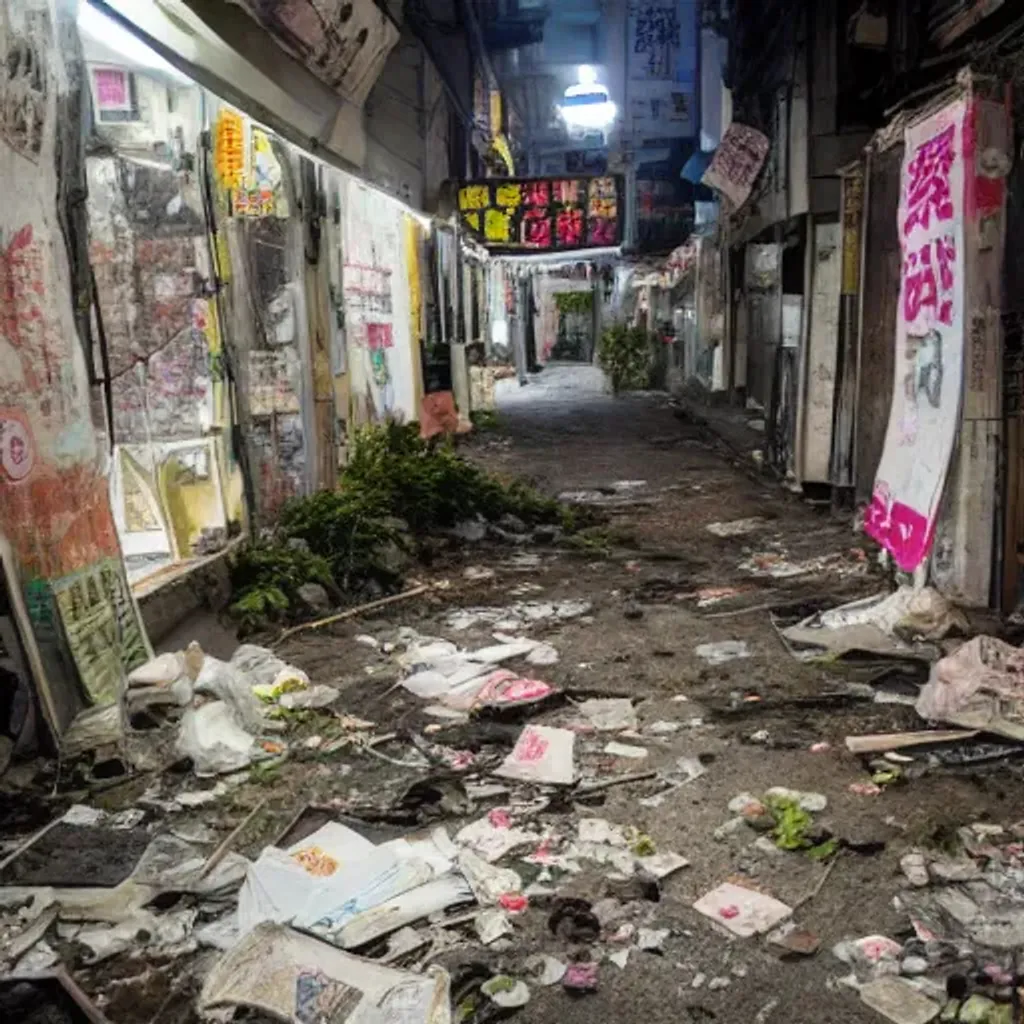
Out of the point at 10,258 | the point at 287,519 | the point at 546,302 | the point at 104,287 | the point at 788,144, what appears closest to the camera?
the point at 10,258

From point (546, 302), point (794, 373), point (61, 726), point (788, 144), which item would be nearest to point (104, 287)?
point (61, 726)

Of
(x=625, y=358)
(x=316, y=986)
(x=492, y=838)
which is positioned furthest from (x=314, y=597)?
(x=625, y=358)

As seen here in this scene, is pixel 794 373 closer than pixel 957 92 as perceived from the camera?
No

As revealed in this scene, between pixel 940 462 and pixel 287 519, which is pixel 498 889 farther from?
pixel 287 519

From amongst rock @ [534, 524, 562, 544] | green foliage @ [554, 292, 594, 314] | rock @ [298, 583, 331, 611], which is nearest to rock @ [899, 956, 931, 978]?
rock @ [298, 583, 331, 611]

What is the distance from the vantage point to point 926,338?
19.5 feet

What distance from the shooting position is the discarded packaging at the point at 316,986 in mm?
2602

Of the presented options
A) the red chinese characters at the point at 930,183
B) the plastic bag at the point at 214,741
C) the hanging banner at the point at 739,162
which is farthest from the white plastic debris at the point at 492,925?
the hanging banner at the point at 739,162

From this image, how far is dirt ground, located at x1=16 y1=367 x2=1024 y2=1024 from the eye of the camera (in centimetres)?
278

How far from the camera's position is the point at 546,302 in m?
41.1

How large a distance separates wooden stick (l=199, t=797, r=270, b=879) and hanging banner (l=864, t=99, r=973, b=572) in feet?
13.1

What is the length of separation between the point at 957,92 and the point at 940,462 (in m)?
2.08

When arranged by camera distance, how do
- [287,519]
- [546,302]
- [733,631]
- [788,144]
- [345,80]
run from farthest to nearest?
1. [546,302]
2. [788,144]
3. [345,80]
4. [287,519]
5. [733,631]

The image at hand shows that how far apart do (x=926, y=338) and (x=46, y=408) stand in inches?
195
